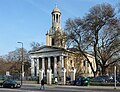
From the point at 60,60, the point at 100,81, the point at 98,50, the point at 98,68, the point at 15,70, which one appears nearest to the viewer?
the point at 100,81

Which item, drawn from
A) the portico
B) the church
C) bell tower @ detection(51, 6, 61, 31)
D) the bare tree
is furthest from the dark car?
bell tower @ detection(51, 6, 61, 31)

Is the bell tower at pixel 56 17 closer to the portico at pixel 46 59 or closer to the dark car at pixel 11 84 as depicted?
the portico at pixel 46 59

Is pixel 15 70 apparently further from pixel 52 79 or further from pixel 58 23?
pixel 52 79

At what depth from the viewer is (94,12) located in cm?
6169

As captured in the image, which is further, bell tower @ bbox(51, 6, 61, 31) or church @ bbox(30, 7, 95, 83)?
bell tower @ bbox(51, 6, 61, 31)

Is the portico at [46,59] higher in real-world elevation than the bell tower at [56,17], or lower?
lower

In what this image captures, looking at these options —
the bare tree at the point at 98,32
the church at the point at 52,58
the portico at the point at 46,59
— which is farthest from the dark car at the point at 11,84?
the portico at the point at 46,59

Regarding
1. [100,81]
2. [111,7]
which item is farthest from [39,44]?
[100,81]

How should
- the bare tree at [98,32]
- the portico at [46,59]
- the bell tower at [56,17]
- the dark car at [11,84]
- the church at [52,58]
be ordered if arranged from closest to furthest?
the dark car at [11,84] < the bare tree at [98,32] < the church at [52,58] < the portico at [46,59] < the bell tower at [56,17]

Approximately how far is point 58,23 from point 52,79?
53.7 m

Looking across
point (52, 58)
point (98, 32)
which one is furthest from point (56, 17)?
point (98, 32)

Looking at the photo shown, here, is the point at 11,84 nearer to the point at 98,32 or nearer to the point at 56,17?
the point at 98,32

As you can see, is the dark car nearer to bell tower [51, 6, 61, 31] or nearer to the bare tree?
the bare tree

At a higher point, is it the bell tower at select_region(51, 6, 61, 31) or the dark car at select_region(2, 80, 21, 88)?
the bell tower at select_region(51, 6, 61, 31)
